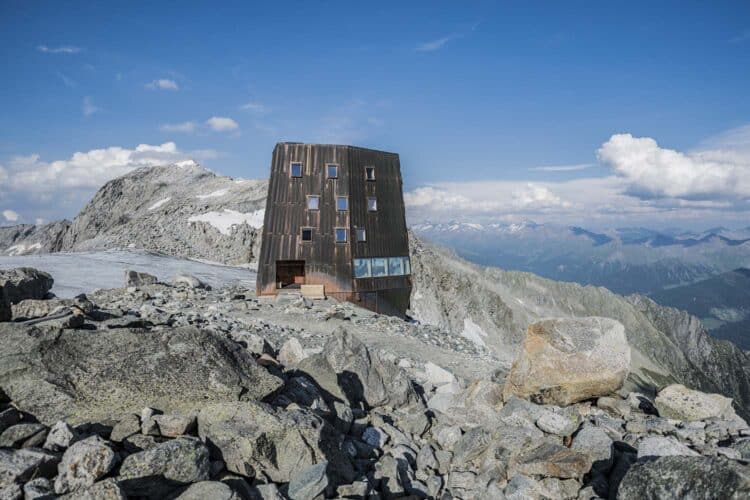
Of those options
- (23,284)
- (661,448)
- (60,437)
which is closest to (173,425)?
(60,437)

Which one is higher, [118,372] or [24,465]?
[118,372]

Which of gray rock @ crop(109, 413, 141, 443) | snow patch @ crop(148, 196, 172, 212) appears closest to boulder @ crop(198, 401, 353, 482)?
gray rock @ crop(109, 413, 141, 443)

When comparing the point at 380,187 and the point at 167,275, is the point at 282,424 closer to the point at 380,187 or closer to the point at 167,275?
the point at 380,187

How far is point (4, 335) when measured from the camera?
9477 mm

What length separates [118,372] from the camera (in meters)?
9.23

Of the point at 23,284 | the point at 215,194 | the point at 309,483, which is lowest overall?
the point at 309,483

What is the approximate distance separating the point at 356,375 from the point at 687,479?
8.48 m

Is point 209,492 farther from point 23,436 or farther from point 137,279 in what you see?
point 137,279

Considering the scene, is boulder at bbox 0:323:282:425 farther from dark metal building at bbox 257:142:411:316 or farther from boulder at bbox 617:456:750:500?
dark metal building at bbox 257:142:411:316

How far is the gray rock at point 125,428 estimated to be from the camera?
24.9 ft

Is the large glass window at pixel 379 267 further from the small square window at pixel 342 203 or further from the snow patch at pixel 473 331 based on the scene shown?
the snow patch at pixel 473 331

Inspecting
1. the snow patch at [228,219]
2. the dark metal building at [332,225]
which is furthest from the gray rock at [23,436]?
the snow patch at [228,219]

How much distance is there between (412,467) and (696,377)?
193 m

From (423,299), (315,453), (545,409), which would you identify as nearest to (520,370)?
(545,409)
